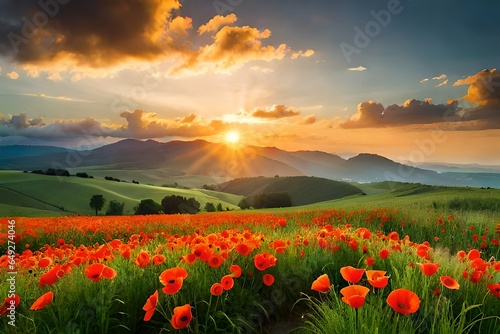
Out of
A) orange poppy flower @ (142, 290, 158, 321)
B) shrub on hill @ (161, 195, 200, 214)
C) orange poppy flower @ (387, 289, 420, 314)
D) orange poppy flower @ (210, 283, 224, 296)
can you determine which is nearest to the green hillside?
shrub on hill @ (161, 195, 200, 214)

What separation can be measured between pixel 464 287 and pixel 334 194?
102m

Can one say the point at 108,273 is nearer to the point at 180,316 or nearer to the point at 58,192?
the point at 180,316

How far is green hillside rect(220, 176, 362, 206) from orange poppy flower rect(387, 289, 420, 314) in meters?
85.9

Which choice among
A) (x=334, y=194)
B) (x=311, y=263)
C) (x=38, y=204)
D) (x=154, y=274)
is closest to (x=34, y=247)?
(x=154, y=274)

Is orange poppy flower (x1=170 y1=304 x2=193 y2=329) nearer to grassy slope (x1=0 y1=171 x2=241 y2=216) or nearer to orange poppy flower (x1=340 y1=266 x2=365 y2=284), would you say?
orange poppy flower (x1=340 y1=266 x2=365 y2=284)

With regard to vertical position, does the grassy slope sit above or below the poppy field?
below

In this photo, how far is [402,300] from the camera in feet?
7.34

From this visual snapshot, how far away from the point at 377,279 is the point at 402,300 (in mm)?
235

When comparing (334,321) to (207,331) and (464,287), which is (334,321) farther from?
(464,287)

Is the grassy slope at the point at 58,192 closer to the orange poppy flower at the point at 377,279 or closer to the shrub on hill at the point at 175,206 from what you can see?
the shrub on hill at the point at 175,206

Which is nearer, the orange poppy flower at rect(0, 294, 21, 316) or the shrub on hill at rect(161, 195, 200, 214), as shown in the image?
the orange poppy flower at rect(0, 294, 21, 316)

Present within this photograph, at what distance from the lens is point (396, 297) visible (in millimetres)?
2232

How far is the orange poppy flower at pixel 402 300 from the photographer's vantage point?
2.19 metres

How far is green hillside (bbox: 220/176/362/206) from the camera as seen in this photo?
104750 mm
